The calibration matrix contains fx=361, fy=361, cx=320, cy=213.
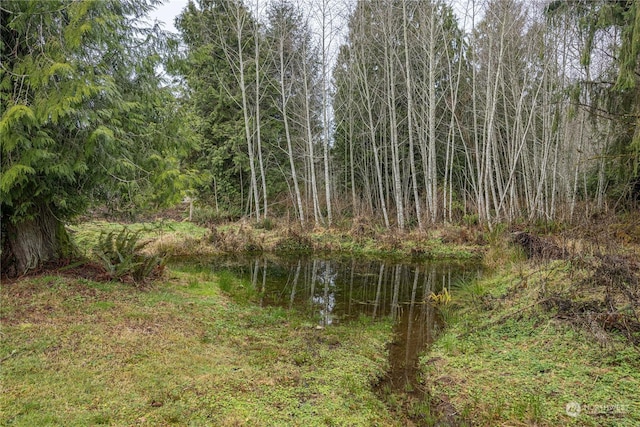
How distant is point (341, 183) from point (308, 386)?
19674mm

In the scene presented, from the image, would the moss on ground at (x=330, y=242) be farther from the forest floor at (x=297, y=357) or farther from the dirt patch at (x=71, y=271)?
the forest floor at (x=297, y=357)

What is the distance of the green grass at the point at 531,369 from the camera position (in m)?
2.89

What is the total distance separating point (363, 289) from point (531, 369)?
4.22m

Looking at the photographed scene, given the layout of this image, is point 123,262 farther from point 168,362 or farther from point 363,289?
point 363,289

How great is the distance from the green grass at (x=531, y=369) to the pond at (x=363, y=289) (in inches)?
16.8

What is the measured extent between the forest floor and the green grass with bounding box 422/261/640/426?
2 cm

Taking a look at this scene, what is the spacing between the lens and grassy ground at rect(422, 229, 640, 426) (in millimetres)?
2939

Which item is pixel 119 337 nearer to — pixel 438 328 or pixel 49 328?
pixel 49 328

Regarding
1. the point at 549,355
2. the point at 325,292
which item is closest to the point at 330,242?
the point at 325,292

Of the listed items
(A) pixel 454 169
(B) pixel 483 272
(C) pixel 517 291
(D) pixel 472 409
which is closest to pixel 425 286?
(B) pixel 483 272

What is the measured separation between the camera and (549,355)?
378 centimetres

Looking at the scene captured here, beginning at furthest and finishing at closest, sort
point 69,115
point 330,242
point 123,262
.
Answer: point 330,242 → point 123,262 → point 69,115

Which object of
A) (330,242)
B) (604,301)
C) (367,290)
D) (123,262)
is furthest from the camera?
(330,242)

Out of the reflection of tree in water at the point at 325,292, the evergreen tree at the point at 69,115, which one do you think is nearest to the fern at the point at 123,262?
the evergreen tree at the point at 69,115
